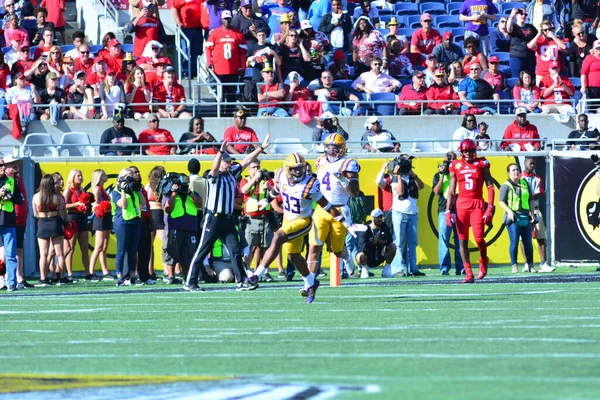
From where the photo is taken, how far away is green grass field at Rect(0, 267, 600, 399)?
666cm

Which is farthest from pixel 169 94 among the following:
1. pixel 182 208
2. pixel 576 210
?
pixel 576 210

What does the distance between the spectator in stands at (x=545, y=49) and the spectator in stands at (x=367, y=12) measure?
321 centimetres

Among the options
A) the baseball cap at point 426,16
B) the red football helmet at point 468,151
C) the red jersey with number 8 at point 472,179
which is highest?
the baseball cap at point 426,16

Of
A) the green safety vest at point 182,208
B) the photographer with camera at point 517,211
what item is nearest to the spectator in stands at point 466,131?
the photographer with camera at point 517,211

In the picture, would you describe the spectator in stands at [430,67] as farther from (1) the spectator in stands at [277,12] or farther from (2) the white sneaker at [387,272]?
(2) the white sneaker at [387,272]

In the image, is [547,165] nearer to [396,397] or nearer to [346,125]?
[346,125]

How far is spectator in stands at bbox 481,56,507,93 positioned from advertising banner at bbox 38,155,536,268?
3445 millimetres

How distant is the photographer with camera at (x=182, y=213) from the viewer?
18.3m

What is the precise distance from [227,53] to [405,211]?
5.29 meters

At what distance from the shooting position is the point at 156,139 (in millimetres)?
21609

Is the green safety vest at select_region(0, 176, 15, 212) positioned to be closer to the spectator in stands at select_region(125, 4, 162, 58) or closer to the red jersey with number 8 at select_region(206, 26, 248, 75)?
the red jersey with number 8 at select_region(206, 26, 248, 75)

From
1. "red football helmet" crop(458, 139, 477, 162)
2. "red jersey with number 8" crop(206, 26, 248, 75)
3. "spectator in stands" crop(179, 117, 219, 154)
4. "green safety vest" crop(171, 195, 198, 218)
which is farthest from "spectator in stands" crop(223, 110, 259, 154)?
"red football helmet" crop(458, 139, 477, 162)

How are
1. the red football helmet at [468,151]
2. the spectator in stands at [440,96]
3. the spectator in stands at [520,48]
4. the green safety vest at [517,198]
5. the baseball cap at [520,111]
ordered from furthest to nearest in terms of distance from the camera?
the spectator in stands at [520,48]
the spectator in stands at [440,96]
the baseball cap at [520,111]
the green safety vest at [517,198]
the red football helmet at [468,151]

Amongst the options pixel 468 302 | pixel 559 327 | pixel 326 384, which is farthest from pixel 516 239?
pixel 326 384
